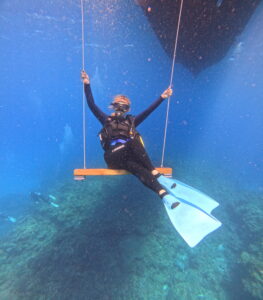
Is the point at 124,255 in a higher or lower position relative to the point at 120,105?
lower

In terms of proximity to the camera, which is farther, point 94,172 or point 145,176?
point 94,172

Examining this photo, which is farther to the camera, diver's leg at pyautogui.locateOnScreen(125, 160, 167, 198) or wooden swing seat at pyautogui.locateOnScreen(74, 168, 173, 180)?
wooden swing seat at pyautogui.locateOnScreen(74, 168, 173, 180)

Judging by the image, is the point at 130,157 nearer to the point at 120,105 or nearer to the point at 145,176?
the point at 145,176

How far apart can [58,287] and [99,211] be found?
3.50 m

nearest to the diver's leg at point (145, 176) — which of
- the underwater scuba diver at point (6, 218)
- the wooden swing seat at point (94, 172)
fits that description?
the wooden swing seat at point (94, 172)

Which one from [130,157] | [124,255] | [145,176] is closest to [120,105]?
[130,157]

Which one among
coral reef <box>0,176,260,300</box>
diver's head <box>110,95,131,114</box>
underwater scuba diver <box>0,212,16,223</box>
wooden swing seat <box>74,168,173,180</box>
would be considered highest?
diver's head <box>110,95,131,114</box>

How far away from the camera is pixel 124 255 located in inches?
269

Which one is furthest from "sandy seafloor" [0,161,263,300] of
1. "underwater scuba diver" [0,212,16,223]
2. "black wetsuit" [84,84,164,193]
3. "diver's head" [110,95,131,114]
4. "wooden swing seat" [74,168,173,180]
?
"diver's head" [110,95,131,114]

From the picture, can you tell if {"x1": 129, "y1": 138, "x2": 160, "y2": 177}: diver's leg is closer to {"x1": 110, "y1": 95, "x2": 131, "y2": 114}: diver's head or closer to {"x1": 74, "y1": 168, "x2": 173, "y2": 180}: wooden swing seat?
{"x1": 74, "y1": 168, "x2": 173, "y2": 180}: wooden swing seat

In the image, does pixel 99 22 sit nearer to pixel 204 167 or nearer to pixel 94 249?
pixel 204 167

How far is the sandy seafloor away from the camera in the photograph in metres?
6.02

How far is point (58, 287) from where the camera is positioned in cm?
598

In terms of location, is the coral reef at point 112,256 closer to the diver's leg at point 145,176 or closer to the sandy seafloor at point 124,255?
the sandy seafloor at point 124,255
